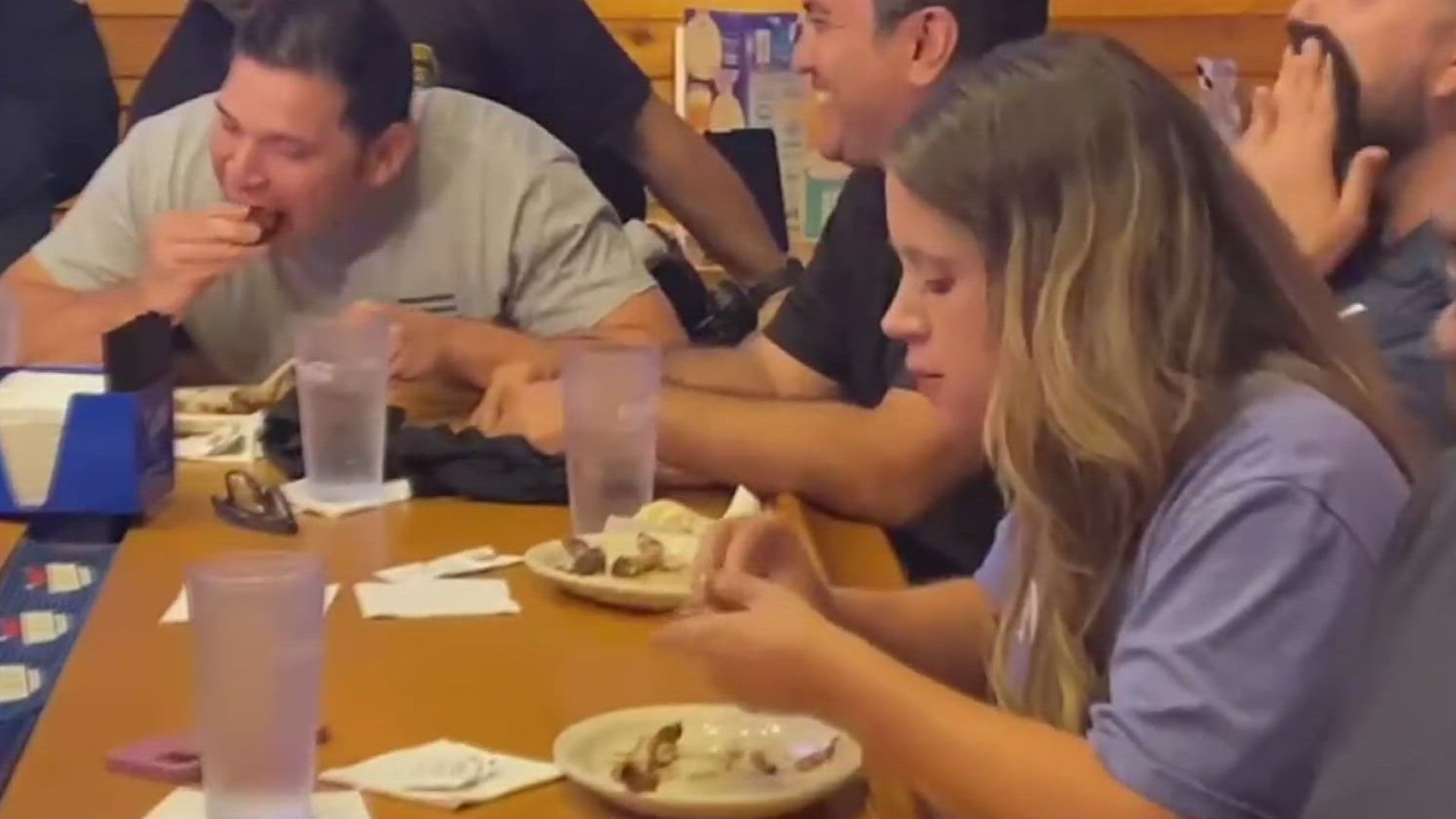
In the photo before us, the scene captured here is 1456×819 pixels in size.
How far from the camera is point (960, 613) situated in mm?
1502

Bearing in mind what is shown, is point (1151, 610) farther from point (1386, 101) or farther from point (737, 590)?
point (1386, 101)

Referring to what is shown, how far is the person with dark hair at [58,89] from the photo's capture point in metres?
3.62

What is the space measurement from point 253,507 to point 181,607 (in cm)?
25

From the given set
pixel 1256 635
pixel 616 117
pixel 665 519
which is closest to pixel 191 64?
pixel 616 117

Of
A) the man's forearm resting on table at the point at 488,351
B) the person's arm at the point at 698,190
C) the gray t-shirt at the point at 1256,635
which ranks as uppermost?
the gray t-shirt at the point at 1256,635

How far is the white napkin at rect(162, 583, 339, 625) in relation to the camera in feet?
4.81

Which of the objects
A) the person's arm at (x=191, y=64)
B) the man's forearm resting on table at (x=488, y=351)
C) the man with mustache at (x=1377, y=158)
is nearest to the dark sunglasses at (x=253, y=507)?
the man's forearm resting on table at (x=488, y=351)

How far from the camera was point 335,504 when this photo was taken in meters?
1.77

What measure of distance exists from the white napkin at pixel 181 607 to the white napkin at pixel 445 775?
0.24 metres

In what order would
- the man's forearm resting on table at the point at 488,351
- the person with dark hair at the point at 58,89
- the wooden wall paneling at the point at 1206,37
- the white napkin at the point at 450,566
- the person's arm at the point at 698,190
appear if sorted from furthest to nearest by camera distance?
the wooden wall paneling at the point at 1206,37 → the person with dark hair at the point at 58,89 → the person's arm at the point at 698,190 → the man's forearm resting on table at the point at 488,351 → the white napkin at the point at 450,566

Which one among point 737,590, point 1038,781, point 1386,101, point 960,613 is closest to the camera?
point 1038,781

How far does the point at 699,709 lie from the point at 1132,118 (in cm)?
45

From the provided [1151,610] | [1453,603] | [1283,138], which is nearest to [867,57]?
[1283,138]

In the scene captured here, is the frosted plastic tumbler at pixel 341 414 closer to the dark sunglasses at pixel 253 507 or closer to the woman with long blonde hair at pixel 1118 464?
the dark sunglasses at pixel 253 507
